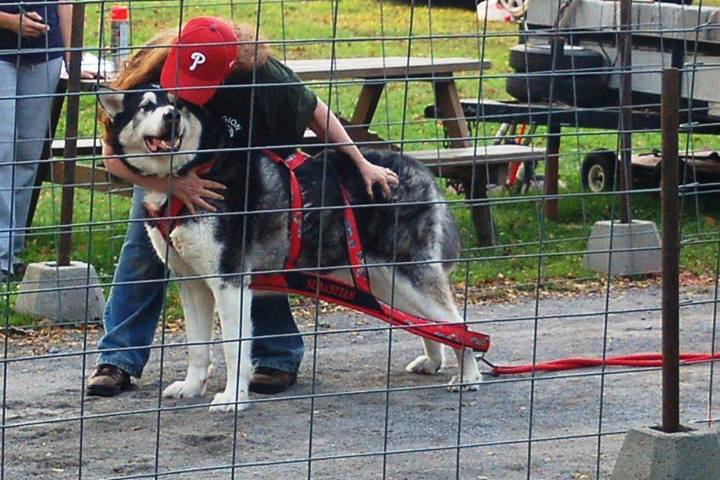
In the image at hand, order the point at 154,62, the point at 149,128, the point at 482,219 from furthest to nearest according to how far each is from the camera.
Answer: the point at 482,219 → the point at 154,62 → the point at 149,128

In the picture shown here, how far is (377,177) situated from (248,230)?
0.52 metres

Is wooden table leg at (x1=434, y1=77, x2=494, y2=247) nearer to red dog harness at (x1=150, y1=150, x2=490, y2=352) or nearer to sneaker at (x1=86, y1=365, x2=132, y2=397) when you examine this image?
red dog harness at (x1=150, y1=150, x2=490, y2=352)

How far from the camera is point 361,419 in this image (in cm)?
528

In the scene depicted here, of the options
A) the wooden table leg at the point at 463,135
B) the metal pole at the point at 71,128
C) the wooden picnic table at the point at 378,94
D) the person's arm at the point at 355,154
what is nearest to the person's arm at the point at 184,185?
the person's arm at the point at 355,154

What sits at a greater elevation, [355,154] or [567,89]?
[567,89]

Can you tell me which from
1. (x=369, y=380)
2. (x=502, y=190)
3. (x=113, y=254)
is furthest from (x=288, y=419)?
(x=502, y=190)

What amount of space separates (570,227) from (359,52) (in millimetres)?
7627

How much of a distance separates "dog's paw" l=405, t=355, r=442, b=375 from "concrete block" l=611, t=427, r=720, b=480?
2.07 metres

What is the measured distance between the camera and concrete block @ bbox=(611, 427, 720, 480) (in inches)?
152

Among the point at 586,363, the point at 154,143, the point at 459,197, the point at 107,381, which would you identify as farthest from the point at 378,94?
the point at 154,143

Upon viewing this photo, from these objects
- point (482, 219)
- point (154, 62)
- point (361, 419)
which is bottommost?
point (361, 419)

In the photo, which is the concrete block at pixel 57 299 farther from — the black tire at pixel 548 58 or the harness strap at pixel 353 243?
the black tire at pixel 548 58

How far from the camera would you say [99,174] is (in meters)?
8.58

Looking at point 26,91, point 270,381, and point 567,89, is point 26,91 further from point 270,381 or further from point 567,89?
point 567,89
